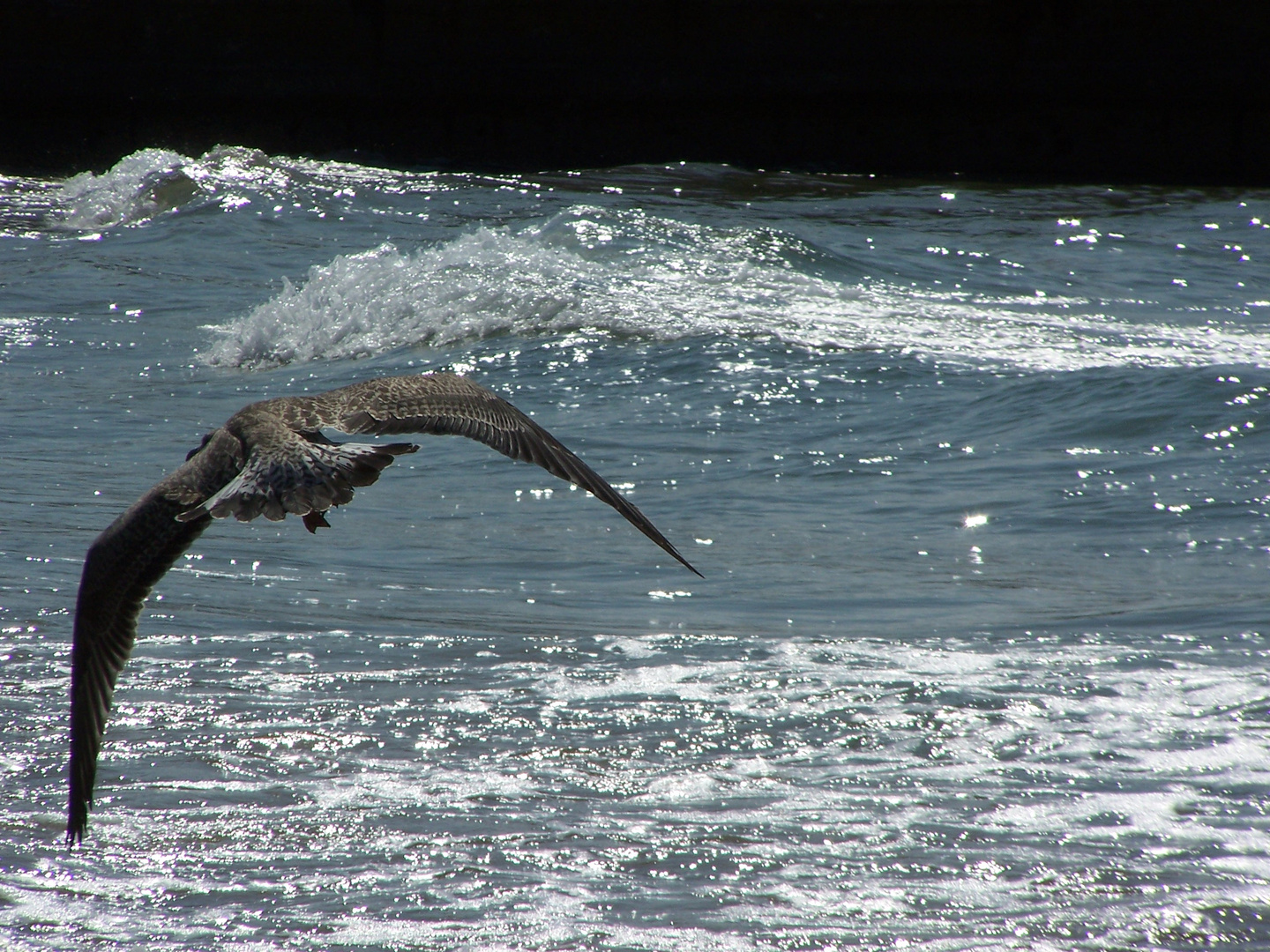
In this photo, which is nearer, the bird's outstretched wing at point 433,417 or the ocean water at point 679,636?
the ocean water at point 679,636

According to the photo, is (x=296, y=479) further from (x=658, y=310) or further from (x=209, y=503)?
(x=658, y=310)

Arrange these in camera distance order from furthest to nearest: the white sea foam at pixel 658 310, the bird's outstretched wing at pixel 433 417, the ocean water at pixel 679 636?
the white sea foam at pixel 658 310 → the bird's outstretched wing at pixel 433 417 → the ocean water at pixel 679 636

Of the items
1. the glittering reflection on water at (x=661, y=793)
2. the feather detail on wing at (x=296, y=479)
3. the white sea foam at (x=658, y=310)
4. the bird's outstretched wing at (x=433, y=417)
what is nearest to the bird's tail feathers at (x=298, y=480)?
the feather detail on wing at (x=296, y=479)

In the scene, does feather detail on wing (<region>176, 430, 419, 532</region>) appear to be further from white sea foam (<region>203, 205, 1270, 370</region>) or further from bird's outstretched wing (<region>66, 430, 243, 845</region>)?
white sea foam (<region>203, 205, 1270, 370</region>)

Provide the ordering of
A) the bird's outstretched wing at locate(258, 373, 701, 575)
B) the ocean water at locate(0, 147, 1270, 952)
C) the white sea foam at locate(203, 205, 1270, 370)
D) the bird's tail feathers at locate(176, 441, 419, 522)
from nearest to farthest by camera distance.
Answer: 1. the bird's tail feathers at locate(176, 441, 419, 522)
2. the ocean water at locate(0, 147, 1270, 952)
3. the bird's outstretched wing at locate(258, 373, 701, 575)
4. the white sea foam at locate(203, 205, 1270, 370)

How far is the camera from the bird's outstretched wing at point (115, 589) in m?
2.86

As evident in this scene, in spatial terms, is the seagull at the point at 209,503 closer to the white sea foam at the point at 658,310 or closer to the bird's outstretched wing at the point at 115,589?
the bird's outstretched wing at the point at 115,589

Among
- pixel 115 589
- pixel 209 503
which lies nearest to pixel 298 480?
pixel 209 503

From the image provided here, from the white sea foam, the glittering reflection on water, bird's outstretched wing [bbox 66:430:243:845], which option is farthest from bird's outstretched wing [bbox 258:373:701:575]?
the white sea foam

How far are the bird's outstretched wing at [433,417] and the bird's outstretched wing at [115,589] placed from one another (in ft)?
1.30

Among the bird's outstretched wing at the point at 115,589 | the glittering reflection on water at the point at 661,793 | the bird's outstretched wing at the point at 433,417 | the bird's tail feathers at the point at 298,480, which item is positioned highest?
the bird's outstretched wing at the point at 433,417

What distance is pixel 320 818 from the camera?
319 cm

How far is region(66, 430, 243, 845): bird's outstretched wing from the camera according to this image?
9.39 feet

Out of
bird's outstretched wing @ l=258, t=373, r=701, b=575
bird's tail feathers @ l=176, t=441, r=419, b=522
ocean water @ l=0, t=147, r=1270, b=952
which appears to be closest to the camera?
bird's tail feathers @ l=176, t=441, r=419, b=522
